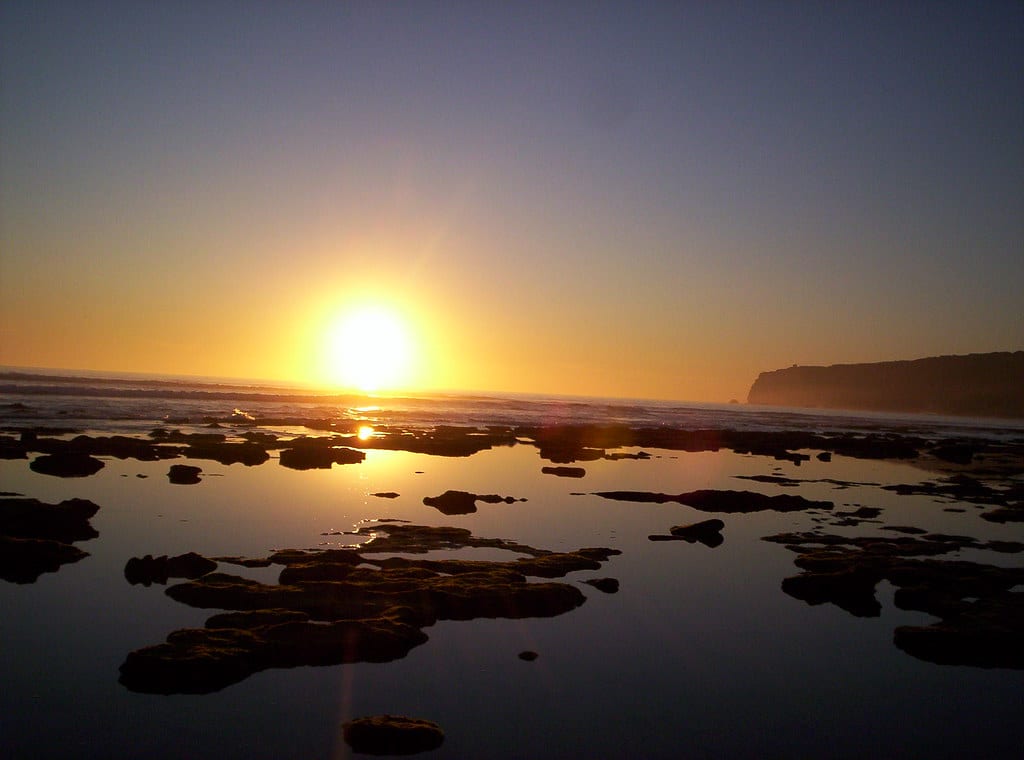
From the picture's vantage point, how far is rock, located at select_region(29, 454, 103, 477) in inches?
1366

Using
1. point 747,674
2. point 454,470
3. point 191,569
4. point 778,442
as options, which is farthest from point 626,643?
point 778,442

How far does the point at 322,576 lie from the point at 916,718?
13.4m

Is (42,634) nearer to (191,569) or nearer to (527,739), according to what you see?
(191,569)

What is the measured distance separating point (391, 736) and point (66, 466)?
3165 centimetres

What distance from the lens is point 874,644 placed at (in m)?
16.1

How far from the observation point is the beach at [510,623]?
37.9 ft

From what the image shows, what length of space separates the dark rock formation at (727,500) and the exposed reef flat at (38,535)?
22.1 metres

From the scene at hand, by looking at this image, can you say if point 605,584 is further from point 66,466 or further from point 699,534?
point 66,466

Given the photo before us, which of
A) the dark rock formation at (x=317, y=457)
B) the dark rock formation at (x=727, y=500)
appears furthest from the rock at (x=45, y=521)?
the dark rock formation at (x=727, y=500)

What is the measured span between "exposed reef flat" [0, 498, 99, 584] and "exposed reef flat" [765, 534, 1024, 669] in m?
20.1

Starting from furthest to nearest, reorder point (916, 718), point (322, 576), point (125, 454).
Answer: point (125, 454) → point (322, 576) → point (916, 718)

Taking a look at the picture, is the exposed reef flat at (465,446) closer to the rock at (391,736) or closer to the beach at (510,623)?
the beach at (510,623)

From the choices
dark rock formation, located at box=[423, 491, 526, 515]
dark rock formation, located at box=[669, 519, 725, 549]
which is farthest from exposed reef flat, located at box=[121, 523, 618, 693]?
dark rock formation, located at box=[423, 491, 526, 515]

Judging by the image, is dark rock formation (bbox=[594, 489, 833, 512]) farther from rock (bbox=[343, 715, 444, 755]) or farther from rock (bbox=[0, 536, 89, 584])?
rock (bbox=[343, 715, 444, 755])
